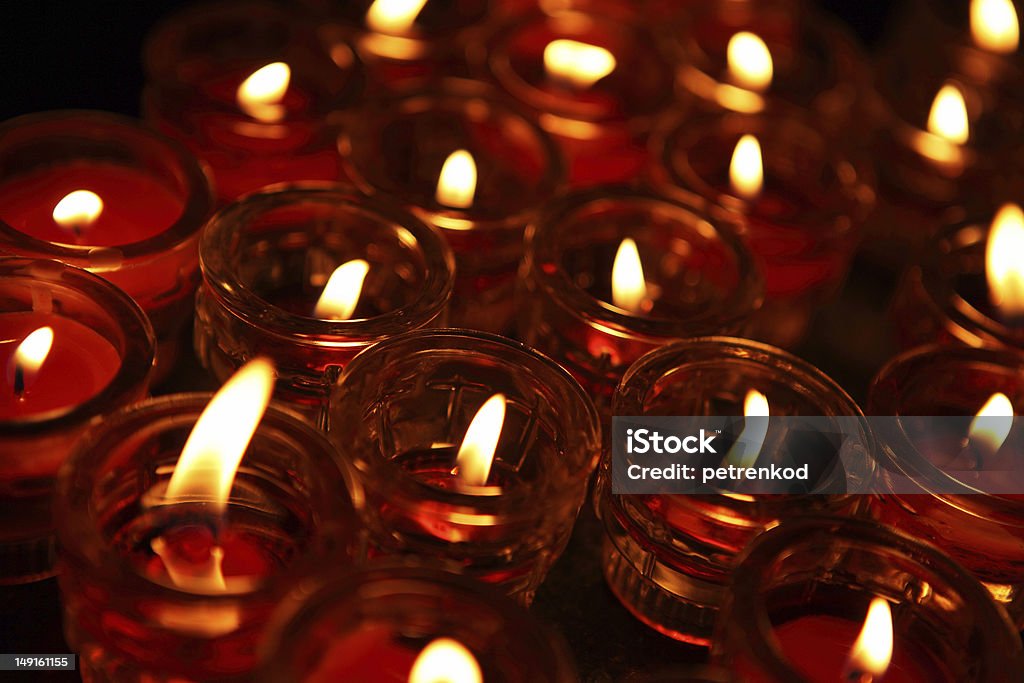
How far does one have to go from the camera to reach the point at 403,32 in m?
1.02

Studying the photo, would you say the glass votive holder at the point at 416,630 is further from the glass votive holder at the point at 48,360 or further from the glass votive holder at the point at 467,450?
the glass votive holder at the point at 48,360

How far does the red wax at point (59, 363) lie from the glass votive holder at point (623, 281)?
273 millimetres

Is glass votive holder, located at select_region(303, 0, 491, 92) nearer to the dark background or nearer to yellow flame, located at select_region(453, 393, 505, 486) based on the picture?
the dark background

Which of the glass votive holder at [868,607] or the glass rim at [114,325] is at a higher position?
the glass rim at [114,325]

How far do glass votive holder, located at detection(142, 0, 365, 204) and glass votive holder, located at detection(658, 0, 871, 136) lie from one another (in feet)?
1.01

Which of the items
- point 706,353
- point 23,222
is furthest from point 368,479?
point 23,222

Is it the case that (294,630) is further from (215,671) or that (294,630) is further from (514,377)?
(514,377)

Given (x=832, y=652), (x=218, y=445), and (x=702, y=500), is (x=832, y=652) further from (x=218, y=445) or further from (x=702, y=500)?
(x=218, y=445)

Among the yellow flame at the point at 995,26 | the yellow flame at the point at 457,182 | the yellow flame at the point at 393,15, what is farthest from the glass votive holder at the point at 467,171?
the yellow flame at the point at 995,26

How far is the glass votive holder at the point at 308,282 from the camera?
689 mm

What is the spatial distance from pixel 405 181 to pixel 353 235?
0.43 feet

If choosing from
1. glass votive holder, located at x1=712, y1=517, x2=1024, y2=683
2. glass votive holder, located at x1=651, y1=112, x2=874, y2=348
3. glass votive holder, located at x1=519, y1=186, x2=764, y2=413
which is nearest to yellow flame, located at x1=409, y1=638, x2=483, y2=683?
glass votive holder, located at x1=712, y1=517, x2=1024, y2=683

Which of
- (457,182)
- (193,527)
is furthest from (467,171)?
(193,527)

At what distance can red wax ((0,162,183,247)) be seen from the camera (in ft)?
2.58
